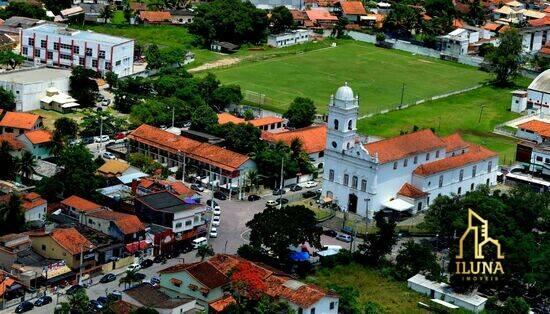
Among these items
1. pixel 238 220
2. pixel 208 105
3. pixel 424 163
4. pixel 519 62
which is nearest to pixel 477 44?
pixel 519 62

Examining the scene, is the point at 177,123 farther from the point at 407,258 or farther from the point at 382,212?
the point at 407,258

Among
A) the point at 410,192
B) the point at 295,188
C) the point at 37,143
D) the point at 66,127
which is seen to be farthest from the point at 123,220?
the point at 66,127

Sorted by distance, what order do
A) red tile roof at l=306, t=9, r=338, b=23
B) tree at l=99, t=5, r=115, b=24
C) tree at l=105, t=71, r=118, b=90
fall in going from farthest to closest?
red tile roof at l=306, t=9, r=338, b=23 → tree at l=99, t=5, r=115, b=24 → tree at l=105, t=71, r=118, b=90

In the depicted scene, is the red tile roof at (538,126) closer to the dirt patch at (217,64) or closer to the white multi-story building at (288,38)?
the dirt patch at (217,64)

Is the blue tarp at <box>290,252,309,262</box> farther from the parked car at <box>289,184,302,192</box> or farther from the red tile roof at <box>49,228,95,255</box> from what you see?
the parked car at <box>289,184,302,192</box>

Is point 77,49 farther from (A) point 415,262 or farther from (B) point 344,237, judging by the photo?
(A) point 415,262

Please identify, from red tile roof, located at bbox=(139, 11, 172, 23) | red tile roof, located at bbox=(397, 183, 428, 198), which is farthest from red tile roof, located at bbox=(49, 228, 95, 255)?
red tile roof, located at bbox=(139, 11, 172, 23)

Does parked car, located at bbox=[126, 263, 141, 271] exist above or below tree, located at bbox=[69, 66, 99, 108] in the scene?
below
